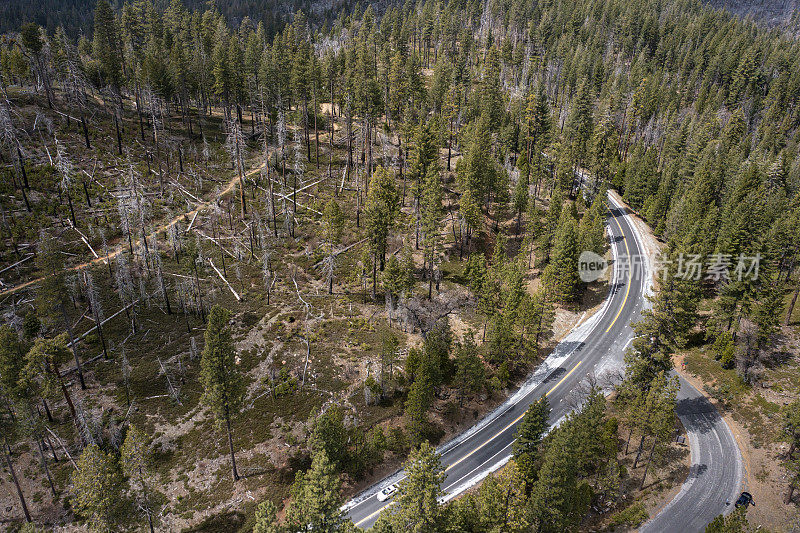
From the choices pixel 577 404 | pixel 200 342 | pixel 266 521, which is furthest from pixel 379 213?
pixel 266 521

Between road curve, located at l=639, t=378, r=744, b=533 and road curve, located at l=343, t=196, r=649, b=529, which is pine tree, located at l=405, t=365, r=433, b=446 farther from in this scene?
road curve, located at l=639, t=378, r=744, b=533

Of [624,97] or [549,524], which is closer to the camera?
[549,524]

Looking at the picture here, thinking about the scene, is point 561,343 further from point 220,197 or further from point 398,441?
point 220,197

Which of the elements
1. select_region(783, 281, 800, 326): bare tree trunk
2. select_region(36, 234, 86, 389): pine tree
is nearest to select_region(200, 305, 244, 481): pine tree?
select_region(36, 234, 86, 389): pine tree

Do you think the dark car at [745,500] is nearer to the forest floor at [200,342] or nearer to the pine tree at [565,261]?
the forest floor at [200,342]

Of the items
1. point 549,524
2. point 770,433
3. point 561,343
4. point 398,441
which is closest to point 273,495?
point 398,441
